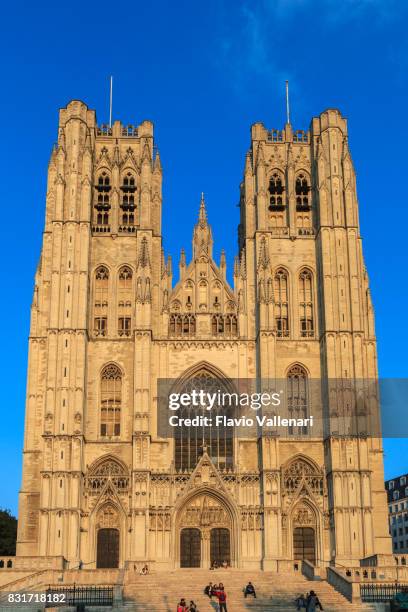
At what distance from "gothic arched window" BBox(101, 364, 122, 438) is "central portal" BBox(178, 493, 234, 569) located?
5.81 m

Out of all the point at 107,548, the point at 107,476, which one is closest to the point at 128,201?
the point at 107,476

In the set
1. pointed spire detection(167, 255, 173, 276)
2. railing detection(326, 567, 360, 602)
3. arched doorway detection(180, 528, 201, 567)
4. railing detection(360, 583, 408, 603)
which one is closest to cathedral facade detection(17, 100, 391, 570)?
arched doorway detection(180, 528, 201, 567)

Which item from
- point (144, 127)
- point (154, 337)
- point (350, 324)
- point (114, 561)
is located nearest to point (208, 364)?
point (154, 337)

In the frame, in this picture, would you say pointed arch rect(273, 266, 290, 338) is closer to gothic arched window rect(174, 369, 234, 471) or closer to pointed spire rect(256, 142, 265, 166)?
gothic arched window rect(174, 369, 234, 471)

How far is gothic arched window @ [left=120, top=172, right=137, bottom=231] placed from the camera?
5281 centimetres

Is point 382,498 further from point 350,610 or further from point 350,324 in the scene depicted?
point 350,610

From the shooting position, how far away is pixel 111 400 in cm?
4834

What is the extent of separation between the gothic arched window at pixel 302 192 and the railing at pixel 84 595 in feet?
89.2

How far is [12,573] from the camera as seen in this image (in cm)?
3778

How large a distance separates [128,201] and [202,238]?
5045 millimetres

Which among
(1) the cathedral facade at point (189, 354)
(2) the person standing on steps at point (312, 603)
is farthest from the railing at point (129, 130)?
(2) the person standing on steps at point (312, 603)

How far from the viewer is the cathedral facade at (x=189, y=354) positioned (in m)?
45.2

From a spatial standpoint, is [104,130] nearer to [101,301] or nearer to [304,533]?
[101,301]

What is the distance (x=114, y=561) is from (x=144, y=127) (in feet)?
84.6
